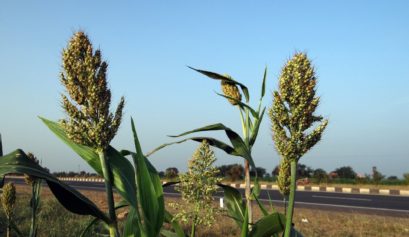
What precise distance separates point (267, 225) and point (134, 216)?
67 centimetres

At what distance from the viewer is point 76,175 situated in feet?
167

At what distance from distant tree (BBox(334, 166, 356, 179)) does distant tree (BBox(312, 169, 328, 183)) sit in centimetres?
137

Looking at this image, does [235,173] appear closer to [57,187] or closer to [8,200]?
[8,200]

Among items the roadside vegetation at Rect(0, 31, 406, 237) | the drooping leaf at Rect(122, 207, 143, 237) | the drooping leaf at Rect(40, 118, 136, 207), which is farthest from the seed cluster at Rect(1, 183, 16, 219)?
the drooping leaf at Rect(122, 207, 143, 237)

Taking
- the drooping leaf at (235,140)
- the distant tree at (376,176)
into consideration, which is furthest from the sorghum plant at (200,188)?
the distant tree at (376,176)

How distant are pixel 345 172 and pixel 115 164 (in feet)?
93.8

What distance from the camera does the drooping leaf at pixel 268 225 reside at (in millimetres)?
2266

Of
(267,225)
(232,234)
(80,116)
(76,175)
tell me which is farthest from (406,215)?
(76,175)

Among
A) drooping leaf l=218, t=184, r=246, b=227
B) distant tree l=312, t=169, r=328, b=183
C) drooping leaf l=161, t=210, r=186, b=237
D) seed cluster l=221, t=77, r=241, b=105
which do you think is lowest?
drooping leaf l=161, t=210, r=186, b=237

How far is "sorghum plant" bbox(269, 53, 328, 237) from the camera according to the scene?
1963 mm

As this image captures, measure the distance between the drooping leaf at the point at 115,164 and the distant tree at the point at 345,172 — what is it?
90.8 ft

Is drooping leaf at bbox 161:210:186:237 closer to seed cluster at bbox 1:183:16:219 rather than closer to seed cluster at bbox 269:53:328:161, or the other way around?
seed cluster at bbox 269:53:328:161

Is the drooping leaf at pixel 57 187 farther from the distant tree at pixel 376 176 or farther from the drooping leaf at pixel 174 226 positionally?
the distant tree at pixel 376 176

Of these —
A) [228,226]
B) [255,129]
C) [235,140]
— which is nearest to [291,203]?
[235,140]
